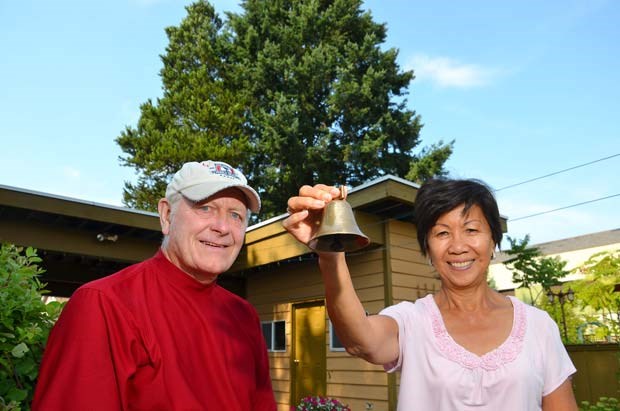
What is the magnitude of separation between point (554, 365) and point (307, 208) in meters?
1.11

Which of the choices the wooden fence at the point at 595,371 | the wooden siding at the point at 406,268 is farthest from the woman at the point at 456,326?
the wooden fence at the point at 595,371

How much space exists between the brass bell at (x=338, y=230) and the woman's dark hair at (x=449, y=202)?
17.4 inches

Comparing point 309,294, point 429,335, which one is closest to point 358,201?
point 309,294

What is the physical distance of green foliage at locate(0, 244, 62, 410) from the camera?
1.99 meters

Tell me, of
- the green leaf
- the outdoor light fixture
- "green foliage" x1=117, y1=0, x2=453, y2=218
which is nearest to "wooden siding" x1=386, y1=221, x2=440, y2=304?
the outdoor light fixture

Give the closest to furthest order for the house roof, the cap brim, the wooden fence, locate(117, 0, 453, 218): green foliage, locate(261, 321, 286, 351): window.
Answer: the cap brim < the house roof < the wooden fence < locate(261, 321, 286, 351): window < locate(117, 0, 453, 218): green foliage

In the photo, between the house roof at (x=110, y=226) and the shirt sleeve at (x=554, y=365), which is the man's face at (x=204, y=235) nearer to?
the shirt sleeve at (x=554, y=365)

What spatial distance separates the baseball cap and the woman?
358 mm

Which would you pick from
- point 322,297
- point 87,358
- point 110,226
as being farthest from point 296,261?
point 87,358

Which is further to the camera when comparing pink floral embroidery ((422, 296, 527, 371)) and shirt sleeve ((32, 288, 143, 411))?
pink floral embroidery ((422, 296, 527, 371))

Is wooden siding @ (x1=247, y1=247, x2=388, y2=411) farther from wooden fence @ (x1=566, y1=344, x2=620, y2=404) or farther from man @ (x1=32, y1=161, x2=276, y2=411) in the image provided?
man @ (x1=32, y1=161, x2=276, y2=411)

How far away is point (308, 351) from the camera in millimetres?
9398

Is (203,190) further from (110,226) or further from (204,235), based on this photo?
(110,226)

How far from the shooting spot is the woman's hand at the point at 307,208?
5.56 feet
